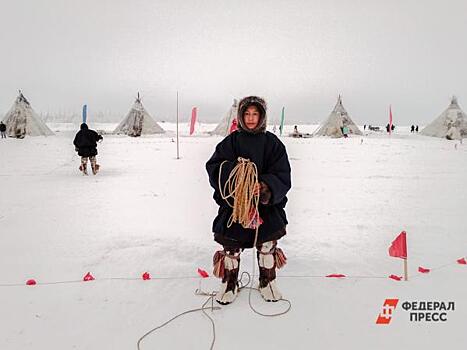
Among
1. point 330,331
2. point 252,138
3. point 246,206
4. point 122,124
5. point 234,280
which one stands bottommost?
point 330,331

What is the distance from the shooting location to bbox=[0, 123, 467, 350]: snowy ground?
6.88ft

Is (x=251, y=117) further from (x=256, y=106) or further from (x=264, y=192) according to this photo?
(x=264, y=192)

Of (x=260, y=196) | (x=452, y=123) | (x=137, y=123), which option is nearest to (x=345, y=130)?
(x=452, y=123)

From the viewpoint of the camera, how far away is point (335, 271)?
9.67ft

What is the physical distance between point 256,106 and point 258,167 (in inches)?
17.2

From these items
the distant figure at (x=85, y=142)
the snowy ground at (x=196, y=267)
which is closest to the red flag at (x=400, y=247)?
the snowy ground at (x=196, y=267)

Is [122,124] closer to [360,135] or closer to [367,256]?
[360,135]

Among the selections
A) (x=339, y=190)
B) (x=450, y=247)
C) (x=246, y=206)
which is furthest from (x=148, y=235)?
(x=339, y=190)

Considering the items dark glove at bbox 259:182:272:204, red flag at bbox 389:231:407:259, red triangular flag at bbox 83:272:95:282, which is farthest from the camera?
red triangular flag at bbox 83:272:95:282

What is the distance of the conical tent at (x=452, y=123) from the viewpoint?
22.0 meters

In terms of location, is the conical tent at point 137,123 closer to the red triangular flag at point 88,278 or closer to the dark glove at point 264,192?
the red triangular flag at point 88,278

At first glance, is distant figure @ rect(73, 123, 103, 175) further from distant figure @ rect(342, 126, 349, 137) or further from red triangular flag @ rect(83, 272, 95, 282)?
distant figure @ rect(342, 126, 349, 137)

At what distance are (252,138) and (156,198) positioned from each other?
12.4 ft

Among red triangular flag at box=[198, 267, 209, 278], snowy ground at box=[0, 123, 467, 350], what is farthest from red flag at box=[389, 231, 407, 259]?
red triangular flag at box=[198, 267, 209, 278]
